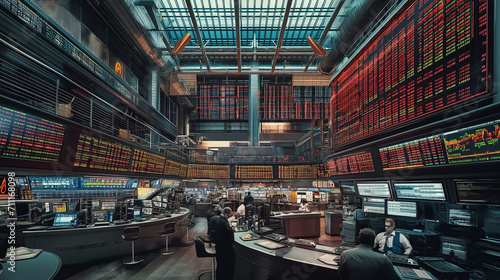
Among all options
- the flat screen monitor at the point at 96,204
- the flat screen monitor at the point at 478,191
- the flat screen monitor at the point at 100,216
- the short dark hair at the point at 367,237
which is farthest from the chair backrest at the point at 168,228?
the flat screen monitor at the point at 478,191

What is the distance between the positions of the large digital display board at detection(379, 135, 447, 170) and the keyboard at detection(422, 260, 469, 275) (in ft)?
4.09

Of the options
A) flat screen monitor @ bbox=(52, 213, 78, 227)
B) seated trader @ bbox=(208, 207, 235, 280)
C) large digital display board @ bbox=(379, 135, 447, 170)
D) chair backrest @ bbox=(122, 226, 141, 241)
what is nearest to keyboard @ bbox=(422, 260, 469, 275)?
large digital display board @ bbox=(379, 135, 447, 170)

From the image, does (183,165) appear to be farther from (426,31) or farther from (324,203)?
(426,31)

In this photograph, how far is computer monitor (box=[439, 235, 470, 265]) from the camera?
3.50 metres

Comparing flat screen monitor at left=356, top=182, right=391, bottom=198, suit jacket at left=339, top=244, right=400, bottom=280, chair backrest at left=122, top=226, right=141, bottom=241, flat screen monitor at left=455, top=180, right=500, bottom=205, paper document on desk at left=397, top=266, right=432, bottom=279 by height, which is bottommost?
chair backrest at left=122, top=226, right=141, bottom=241

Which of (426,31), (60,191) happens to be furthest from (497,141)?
(60,191)

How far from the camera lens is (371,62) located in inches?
196

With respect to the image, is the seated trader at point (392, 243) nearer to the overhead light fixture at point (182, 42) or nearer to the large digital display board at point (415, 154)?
the large digital display board at point (415, 154)

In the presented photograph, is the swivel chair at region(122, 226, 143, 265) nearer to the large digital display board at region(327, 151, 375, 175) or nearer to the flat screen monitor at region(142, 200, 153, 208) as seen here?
the flat screen monitor at region(142, 200, 153, 208)

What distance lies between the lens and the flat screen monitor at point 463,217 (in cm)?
384

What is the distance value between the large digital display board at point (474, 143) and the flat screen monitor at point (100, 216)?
7564 millimetres

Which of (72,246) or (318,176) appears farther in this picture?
(318,176)

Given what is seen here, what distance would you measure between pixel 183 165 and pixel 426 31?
1016 cm

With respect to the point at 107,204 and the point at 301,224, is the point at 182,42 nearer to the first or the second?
the point at 107,204
